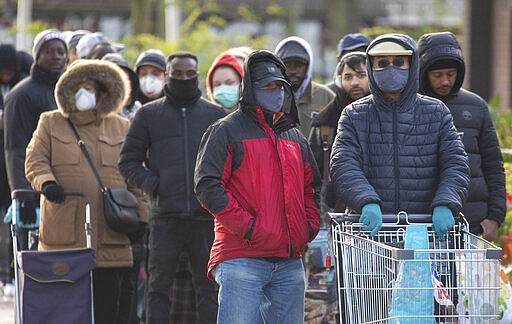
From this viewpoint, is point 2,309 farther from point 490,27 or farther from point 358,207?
point 490,27

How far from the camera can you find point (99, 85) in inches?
355

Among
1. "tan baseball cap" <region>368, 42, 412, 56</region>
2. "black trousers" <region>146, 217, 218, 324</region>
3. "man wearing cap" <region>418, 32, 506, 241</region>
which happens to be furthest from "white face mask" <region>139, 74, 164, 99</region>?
"tan baseball cap" <region>368, 42, 412, 56</region>

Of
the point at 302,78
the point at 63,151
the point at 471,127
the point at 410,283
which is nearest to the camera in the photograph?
the point at 410,283

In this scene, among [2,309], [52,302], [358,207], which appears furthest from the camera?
[2,309]

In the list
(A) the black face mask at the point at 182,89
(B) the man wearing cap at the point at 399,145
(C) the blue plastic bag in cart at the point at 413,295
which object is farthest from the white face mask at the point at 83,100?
(C) the blue plastic bag in cart at the point at 413,295

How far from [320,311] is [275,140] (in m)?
2.38

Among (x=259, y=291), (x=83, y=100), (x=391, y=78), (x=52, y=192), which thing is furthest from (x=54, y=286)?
(x=391, y=78)

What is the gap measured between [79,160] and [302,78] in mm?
1853

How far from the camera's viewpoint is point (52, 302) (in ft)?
25.9

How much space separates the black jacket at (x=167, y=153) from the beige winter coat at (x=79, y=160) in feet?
0.92

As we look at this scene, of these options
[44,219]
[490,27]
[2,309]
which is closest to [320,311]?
[44,219]

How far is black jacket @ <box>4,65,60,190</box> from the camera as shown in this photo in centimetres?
950

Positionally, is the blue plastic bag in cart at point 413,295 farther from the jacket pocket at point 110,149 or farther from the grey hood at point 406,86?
the jacket pocket at point 110,149

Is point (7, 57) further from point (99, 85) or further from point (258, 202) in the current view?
point (258, 202)
